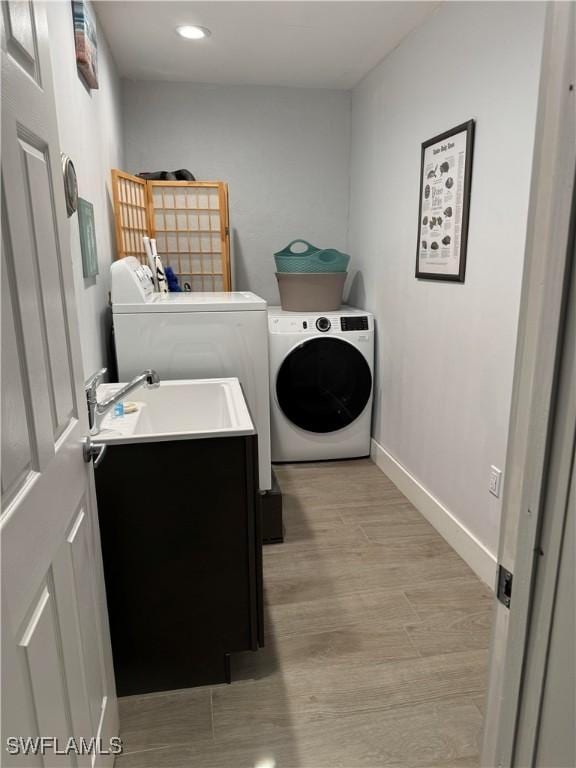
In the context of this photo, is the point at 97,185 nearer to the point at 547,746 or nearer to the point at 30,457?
the point at 30,457

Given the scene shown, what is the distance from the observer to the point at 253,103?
3531 mm

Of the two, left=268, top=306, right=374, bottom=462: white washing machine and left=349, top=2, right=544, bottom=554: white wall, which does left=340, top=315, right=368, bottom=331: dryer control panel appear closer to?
left=268, top=306, right=374, bottom=462: white washing machine

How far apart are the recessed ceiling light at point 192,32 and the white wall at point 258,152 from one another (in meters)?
0.77

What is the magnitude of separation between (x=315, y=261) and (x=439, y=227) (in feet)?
3.35

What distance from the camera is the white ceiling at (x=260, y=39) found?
7.80ft

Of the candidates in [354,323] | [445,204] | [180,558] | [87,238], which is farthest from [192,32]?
[180,558]

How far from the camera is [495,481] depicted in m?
2.05

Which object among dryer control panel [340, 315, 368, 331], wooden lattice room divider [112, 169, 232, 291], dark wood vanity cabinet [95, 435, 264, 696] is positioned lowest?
dark wood vanity cabinet [95, 435, 264, 696]

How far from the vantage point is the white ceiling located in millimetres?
2379

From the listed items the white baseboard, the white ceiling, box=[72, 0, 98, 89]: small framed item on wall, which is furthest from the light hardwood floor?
the white ceiling

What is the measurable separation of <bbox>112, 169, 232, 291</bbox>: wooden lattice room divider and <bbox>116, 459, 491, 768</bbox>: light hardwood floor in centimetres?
185

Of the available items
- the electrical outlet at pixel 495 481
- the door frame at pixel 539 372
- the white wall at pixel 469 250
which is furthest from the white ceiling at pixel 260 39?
the door frame at pixel 539 372

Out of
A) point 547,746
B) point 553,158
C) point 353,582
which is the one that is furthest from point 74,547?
point 353,582
